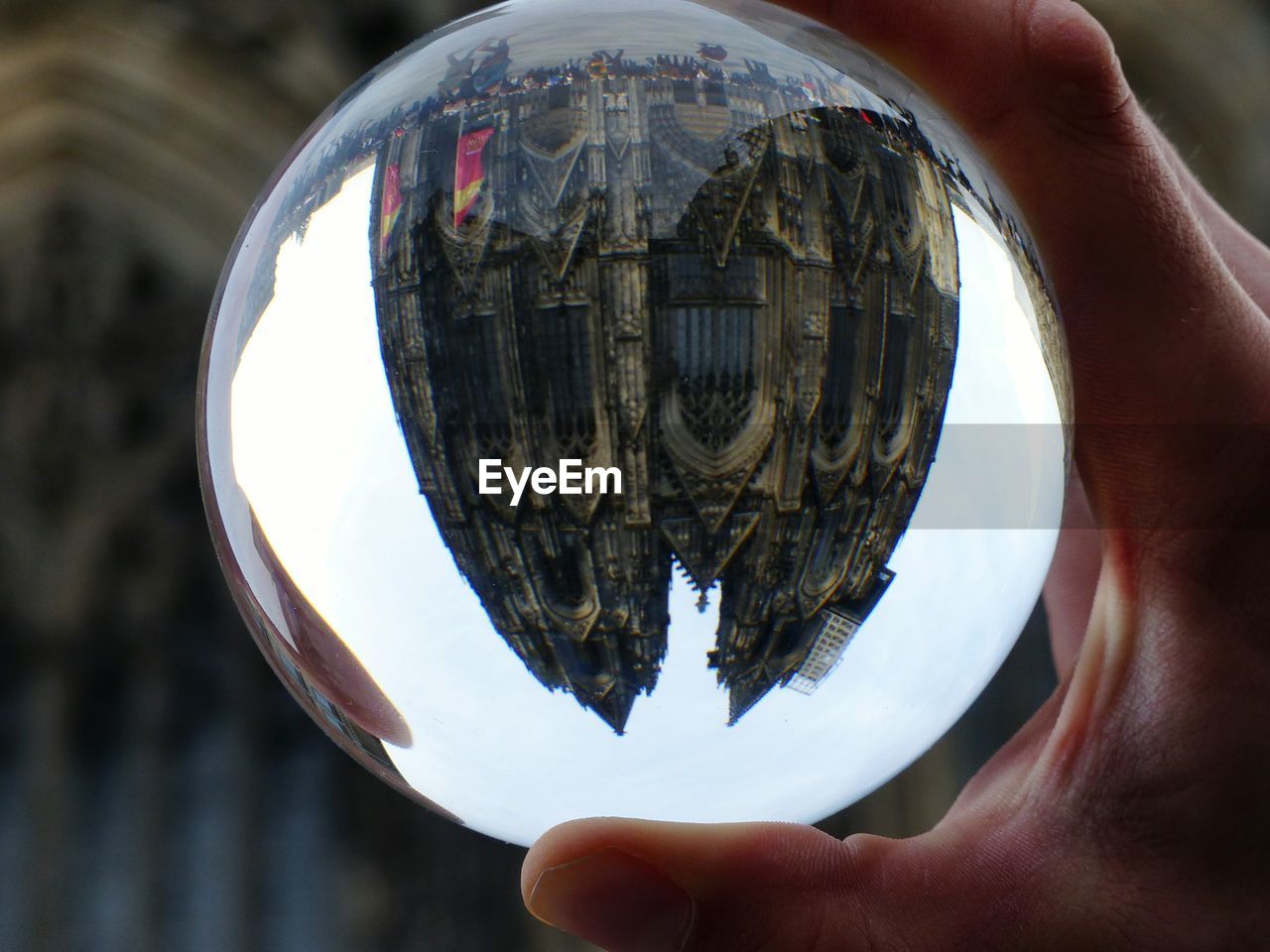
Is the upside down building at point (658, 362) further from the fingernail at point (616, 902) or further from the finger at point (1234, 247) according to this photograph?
the finger at point (1234, 247)

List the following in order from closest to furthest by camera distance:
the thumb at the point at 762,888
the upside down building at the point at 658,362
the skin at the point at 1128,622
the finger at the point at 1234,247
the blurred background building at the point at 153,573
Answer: the upside down building at the point at 658,362 → the thumb at the point at 762,888 → the skin at the point at 1128,622 → the finger at the point at 1234,247 → the blurred background building at the point at 153,573

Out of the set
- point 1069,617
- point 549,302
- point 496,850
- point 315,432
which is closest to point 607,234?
point 549,302

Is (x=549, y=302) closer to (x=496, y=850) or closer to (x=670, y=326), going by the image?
(x=670, y=326)

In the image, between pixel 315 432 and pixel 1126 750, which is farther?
pixel 1126 750

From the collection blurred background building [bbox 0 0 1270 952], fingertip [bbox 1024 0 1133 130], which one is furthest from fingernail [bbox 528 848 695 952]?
blurred background building [bbox 0 0 1270 952]

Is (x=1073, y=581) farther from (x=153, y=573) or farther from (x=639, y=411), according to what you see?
(x=153, y=573)

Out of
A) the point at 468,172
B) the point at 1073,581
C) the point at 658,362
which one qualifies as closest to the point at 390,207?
the point at 468,172

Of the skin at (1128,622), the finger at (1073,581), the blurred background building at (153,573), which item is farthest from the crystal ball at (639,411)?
the blurred background building at (153,573)
